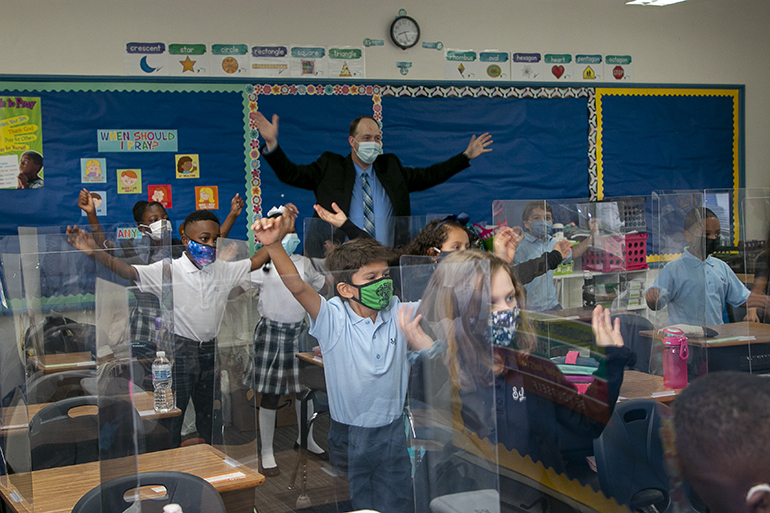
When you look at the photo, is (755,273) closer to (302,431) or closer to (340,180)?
(340,180)

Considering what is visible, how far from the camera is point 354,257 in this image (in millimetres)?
2076

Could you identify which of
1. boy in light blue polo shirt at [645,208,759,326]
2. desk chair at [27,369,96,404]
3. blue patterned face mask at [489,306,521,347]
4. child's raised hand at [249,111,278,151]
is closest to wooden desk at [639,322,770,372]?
boy in light blue polo shirt at [645,208,759,326]

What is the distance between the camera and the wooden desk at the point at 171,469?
178 centimetres

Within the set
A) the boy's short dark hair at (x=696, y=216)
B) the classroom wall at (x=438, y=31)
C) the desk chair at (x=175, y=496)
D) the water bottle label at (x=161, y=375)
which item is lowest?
the desk chair at (x=175, y=496)

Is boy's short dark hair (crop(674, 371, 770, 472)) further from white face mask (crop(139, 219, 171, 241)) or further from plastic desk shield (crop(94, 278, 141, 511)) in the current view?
white face mask (crop(139, 219, 171, 241))

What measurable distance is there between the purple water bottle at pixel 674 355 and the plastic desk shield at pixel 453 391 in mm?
1464

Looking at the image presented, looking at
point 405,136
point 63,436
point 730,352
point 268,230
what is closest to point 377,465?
point 268,230

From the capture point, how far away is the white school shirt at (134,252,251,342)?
202cm

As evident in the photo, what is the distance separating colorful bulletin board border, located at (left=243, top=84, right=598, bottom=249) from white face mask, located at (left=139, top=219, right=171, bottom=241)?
0.71m

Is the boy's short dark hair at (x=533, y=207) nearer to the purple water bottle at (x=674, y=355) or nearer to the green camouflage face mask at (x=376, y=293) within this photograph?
the purple water bottle at (x=674, y=355)

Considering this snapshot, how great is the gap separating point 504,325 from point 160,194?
3.39m

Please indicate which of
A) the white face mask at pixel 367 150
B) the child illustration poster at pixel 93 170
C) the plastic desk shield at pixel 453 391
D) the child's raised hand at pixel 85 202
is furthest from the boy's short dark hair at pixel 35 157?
the plastic desk shield at pixel 453 391

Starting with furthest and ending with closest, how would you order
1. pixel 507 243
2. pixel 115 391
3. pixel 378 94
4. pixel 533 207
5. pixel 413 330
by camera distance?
pixel 378 94, pixel 533 207, pixel 507 243, pixel 413 330, pixel 115 391

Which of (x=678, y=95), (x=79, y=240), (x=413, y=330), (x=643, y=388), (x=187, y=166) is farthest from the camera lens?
(x=678, y=95)
